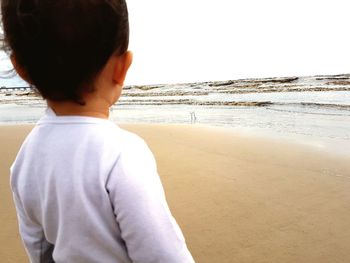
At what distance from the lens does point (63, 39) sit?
846 millimetres

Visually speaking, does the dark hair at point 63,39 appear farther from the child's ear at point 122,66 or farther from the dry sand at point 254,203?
the dry sand at point 254,203

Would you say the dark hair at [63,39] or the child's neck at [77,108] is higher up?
the dark hair at [63,39]

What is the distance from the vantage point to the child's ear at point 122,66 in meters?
0.94

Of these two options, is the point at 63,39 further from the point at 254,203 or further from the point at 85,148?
the point at 254,203

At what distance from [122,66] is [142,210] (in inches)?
14.7

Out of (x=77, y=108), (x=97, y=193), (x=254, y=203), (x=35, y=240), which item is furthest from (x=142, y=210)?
(x=254, y=203)

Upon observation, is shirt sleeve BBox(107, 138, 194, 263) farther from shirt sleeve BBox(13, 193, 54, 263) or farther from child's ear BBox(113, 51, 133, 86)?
shirt sleeve BBox(13, 193, 54, 263)

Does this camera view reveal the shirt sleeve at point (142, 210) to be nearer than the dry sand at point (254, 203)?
Yes

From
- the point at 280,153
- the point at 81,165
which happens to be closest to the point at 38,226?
the point at 81,165

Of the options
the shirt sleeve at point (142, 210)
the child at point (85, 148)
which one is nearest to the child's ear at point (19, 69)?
the child at point (85, 148)

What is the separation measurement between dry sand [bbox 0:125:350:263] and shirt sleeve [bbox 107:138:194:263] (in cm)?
142

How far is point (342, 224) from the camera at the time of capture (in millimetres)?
2557

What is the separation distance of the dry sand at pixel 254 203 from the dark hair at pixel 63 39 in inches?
65.6

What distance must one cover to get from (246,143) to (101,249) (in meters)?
4.59
